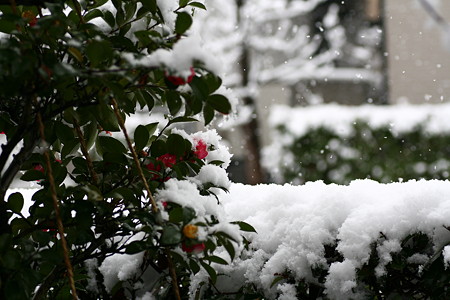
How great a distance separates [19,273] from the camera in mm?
951

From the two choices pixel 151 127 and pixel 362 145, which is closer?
pixel 151 127

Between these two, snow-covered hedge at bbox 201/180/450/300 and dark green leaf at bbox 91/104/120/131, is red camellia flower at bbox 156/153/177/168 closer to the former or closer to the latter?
dark green leaf at bbox 91/104/120/131

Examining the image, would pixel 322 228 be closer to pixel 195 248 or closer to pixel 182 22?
pixel 195 248

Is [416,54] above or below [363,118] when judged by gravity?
above

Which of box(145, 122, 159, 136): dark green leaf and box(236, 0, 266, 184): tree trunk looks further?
box(236, 0, 266, 184): tree trunk

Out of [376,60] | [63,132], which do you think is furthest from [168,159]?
[376,60]

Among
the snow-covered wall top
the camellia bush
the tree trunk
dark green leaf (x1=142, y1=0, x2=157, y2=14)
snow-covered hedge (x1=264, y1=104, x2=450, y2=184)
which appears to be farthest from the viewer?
the tree trunk

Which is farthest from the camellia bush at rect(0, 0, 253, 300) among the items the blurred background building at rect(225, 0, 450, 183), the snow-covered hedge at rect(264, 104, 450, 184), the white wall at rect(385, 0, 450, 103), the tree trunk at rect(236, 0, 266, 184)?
the white wall at rect(385, 0, 450, 103)

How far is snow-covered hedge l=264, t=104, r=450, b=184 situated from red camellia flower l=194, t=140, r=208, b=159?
194 inches

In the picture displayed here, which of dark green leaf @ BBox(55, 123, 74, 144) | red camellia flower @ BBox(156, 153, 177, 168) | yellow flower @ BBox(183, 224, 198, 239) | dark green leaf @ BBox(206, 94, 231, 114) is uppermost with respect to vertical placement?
dark green leaf @ BBox(55, 123, 74, 144)

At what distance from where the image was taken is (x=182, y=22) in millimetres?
1000

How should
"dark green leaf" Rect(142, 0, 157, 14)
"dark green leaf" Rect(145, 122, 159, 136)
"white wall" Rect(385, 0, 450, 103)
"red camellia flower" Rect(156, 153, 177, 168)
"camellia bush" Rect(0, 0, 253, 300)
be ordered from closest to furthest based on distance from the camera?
"camellia bush" Rect(0, 0, 253, 300), "dark green leaf" Rect(142, 0, 157, 14), "red camellia flower" Rect(156, 153, 177, 168), "dark green leaf" Rect(145, 122, 159, 136), "white wall" Rect(385, 0, 450, 103)

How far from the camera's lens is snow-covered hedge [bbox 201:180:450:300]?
3.75ft

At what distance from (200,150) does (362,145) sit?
516cm
